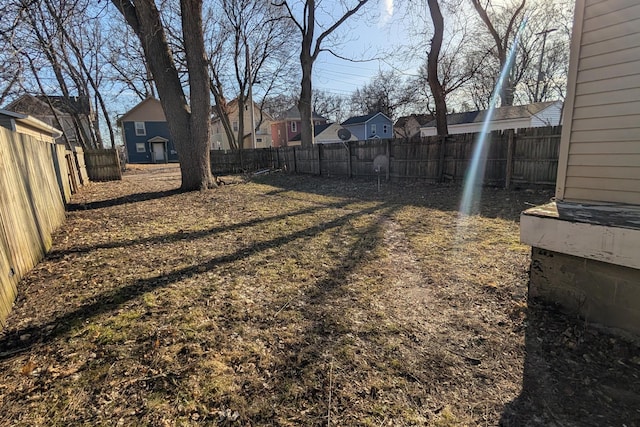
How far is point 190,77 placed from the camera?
8.61m

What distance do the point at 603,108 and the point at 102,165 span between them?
17.5 meters

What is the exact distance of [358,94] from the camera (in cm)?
4647

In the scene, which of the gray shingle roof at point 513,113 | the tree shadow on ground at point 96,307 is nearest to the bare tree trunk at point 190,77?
the tree shadow on ground at point 96,307

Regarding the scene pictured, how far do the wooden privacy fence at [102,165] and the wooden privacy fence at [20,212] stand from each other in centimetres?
1145

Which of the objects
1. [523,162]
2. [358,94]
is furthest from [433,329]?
[358,94]

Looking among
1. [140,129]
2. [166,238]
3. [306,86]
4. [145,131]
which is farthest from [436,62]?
[140,129]

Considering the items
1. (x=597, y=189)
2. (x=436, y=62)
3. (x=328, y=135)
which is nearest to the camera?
(x=597, y=189)

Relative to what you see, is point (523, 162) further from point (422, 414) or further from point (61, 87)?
point (61, 87)

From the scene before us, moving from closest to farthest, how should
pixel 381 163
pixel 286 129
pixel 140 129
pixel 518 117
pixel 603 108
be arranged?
pixel 603 108, pixel 381 163, pixel 518 117, pixel 140 129, pixel 286 129

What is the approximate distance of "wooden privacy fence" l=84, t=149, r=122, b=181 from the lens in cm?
1449

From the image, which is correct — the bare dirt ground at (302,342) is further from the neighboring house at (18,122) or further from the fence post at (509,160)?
the neighboring house at (18,122)

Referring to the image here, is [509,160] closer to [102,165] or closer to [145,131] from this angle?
[102,165]

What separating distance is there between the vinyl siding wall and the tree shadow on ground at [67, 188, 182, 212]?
870cm

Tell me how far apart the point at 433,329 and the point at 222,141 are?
4008 cm
